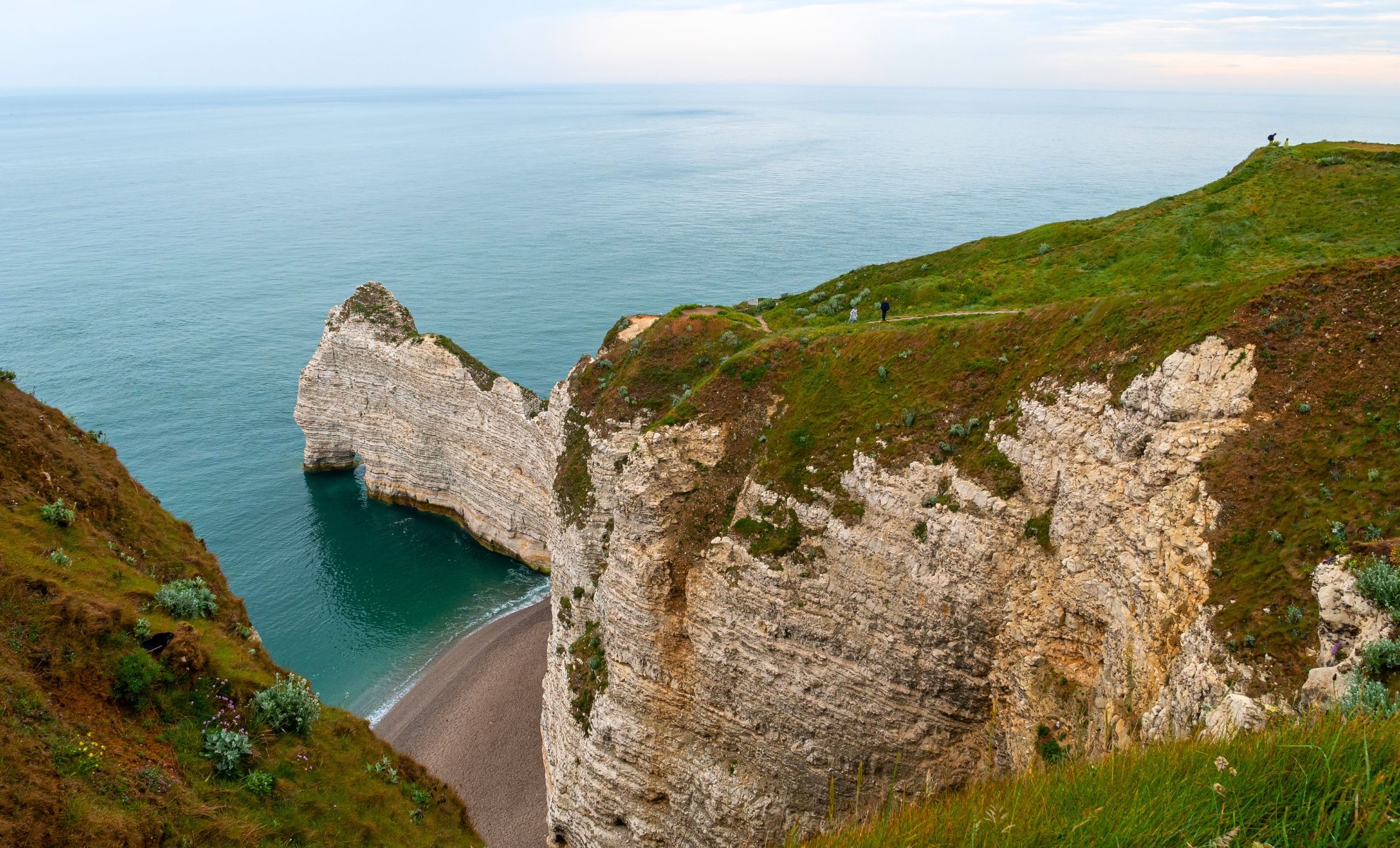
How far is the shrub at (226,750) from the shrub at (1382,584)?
74.1 ft

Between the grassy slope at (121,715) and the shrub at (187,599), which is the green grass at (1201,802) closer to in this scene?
the grassy slope at (121,715)

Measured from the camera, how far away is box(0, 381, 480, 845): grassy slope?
11805 mm

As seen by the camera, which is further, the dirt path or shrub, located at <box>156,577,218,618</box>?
the dirt path

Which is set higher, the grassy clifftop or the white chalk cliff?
the grassy clifftop

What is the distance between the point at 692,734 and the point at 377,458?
153 feet

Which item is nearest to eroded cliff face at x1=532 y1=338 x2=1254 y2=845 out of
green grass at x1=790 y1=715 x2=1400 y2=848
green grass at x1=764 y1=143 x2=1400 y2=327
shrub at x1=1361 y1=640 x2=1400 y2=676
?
shrub at x1=1361 y1=640 x2=1400 y2=676

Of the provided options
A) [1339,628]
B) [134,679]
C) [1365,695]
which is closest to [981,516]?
[1339,628]

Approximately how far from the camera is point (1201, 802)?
7184 millimetres

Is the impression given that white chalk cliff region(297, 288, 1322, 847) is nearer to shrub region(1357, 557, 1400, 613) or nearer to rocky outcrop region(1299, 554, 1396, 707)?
rocky outcrop region(1299, 554, 1396, 707)

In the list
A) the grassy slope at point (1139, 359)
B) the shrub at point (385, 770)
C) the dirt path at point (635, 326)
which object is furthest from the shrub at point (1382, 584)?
the dirt path at point (635, 326)

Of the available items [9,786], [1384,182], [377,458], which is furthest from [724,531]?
[377,458]

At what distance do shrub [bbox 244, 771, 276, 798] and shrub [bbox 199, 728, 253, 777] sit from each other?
0.29 m

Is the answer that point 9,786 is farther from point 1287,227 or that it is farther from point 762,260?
point 762,260

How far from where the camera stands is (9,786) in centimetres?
1091
